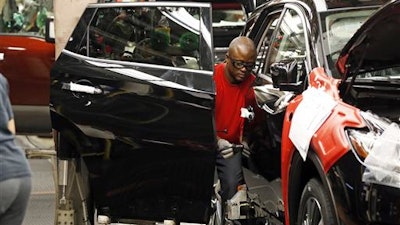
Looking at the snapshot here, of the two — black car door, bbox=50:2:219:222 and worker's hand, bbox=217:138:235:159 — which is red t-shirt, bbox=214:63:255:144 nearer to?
worker's hand, bbox=217:138:235:159

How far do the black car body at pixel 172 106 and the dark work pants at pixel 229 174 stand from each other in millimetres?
123

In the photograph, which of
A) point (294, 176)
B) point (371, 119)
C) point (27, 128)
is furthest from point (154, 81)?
point (27, 128)

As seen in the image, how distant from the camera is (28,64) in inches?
402

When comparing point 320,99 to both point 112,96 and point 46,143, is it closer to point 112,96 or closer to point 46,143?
point 112,96

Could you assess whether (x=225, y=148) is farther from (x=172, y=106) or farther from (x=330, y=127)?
(x=330, y=127)

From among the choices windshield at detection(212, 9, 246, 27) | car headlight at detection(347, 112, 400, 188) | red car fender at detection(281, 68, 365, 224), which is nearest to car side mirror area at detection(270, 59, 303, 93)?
red car fender at detection(281, 68, 365, 224)

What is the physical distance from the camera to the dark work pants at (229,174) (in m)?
5.79

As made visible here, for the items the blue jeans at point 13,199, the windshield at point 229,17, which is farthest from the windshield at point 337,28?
the windshield at point 229,17

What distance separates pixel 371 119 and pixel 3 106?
1891mm

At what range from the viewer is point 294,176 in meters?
5.02

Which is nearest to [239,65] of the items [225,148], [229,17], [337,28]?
[225,148]

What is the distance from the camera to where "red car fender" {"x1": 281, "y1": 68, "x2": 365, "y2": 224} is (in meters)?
4.30

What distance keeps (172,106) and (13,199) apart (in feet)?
5.88

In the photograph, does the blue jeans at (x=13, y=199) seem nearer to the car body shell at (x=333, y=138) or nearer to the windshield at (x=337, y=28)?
the car body shell at (x=333, y=138)
